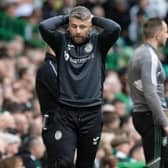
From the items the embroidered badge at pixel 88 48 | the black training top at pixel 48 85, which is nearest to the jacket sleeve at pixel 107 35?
the embroidered badge at pixel 88 48

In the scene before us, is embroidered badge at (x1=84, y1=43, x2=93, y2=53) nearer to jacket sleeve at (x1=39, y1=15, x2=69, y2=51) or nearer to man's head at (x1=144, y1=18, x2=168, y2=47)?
jacket sleeve at (x1=39, y1=15, x2=69, y2=51)

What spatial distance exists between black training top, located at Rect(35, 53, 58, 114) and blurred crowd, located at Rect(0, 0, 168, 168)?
113cm

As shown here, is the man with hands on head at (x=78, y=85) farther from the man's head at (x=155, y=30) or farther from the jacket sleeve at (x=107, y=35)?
the man's head at (x=155, y=30)

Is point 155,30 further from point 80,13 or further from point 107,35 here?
point 80,13

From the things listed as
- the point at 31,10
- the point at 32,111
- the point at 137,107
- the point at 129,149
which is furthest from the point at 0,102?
the point at 31,10

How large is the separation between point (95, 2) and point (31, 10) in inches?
53.8

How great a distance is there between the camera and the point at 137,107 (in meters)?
10.1

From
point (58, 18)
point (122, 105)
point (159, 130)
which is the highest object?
point (58, 18)

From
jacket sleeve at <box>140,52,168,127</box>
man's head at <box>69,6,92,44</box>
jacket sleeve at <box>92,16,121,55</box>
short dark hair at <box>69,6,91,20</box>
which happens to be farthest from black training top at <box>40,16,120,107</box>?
jacket sleeve at <box>140,52,168,127</box>

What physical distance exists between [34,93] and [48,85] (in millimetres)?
5180

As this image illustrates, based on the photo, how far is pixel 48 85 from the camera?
31.9 feet

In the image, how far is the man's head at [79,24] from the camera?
9156mm

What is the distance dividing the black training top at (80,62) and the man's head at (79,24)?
103 millimetres

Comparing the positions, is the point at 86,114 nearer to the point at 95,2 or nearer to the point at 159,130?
the point at 159,130
